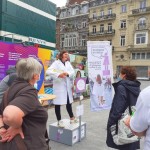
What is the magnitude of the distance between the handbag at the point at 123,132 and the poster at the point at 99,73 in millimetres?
1014

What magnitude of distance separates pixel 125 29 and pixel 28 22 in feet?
89.8

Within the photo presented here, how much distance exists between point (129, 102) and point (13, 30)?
861 cm

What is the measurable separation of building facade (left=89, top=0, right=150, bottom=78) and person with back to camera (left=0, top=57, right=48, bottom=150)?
32768 mm

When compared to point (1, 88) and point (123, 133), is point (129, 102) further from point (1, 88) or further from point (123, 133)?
point (1, 88)

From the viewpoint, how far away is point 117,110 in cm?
305

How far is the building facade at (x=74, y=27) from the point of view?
1644 inches

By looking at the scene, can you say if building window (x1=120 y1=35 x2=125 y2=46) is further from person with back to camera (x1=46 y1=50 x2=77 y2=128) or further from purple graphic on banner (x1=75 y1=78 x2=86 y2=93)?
purple graphic on banner (x1=75 y1=78 x2=86 y2=93)

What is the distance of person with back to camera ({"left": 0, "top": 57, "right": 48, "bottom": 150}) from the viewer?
5.17ft

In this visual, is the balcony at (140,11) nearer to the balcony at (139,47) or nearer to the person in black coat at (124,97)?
the balcony at (139,47)

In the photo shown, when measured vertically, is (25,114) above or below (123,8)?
below

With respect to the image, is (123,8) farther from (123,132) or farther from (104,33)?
(123,132)

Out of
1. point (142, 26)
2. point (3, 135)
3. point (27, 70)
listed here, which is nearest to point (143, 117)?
point (27, 70)

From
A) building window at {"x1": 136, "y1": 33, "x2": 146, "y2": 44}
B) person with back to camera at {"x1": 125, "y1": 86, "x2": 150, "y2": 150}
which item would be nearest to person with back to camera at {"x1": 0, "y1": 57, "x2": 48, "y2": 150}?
person with back to camera at {"x1": 125, "y1": 86, "x2": 150, "y2": 150}

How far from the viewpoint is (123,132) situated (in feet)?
9.59
